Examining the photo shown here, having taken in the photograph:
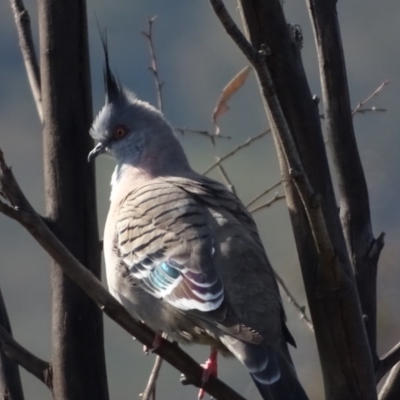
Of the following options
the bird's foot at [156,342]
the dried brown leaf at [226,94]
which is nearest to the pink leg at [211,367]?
the bird's foot at [156,342]

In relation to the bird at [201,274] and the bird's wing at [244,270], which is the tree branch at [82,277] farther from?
the bird's wing at [244,270]

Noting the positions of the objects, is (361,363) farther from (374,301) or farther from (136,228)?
(136,228)

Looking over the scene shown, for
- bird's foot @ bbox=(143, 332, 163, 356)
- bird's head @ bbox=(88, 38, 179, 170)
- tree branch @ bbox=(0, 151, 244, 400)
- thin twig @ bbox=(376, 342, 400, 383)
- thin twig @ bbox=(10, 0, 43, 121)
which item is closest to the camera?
tree branch @ bbox=(0, 151, 244, 400)

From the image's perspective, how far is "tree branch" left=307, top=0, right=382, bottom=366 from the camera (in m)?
2.77

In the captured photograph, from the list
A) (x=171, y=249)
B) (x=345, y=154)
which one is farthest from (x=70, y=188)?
(x=345, y=154)

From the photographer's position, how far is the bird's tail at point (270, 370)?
2477 millimetres

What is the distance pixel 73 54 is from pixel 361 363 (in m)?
1.40

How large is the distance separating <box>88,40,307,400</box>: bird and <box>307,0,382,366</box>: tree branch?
28cm

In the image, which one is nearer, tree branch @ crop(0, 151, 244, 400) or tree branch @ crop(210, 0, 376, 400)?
tree branch @ crop(0, 151, 244, 400)

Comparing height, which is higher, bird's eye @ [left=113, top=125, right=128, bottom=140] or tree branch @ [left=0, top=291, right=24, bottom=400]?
bird's eye @ [left=113, top=125, right=128, bottom=140]

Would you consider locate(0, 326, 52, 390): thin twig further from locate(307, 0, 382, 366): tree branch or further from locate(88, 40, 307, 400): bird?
locate(307, 0, 382, 366): tree branch

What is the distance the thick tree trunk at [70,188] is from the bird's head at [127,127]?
87 centimetres

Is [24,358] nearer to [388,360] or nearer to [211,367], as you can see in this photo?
[211,367]

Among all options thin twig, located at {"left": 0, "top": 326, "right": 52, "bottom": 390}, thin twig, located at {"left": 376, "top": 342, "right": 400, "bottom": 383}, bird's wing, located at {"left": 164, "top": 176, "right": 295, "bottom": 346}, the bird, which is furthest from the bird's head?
thin twig, located at {"left": 376, "top": 342, "right": 400, "bottom": 383}
